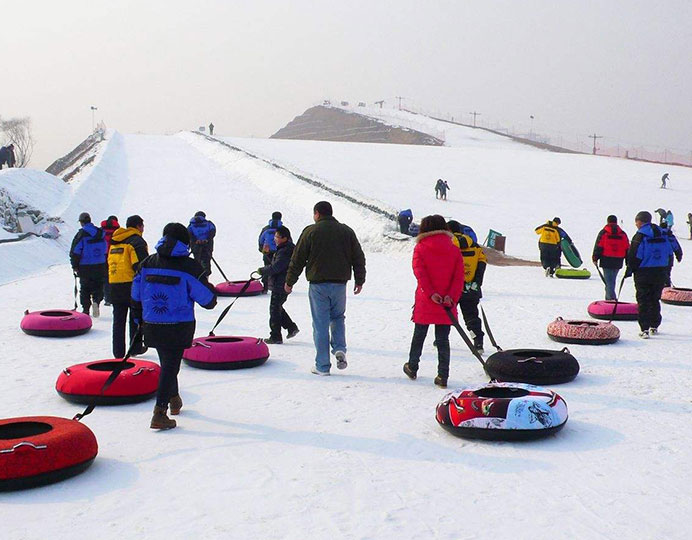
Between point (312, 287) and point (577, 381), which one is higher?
point (312, 287)

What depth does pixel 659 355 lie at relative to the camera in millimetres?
10227

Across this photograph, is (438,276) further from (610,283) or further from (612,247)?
(610,283)

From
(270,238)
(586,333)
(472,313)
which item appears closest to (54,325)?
(270,238)

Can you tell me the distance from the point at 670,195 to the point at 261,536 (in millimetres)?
44918

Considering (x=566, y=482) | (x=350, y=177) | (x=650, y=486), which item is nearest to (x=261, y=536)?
(x=566, y=482)

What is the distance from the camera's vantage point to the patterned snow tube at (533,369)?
8492 mm

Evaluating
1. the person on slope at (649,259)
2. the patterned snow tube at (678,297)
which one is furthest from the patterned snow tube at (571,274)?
the person on slope at (649,259)

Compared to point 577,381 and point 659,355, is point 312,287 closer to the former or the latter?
point 577,381

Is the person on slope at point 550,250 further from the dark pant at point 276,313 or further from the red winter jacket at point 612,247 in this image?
the dark pant at point 276,313

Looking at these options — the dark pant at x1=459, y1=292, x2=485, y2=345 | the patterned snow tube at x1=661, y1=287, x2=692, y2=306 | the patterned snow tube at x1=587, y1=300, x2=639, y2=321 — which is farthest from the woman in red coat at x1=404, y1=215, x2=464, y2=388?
the patterned snow tube at x1=661, y1=287, x2=692, y2=306

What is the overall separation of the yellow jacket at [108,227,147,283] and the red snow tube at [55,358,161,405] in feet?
6.88

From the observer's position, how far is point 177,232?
693 centimetres

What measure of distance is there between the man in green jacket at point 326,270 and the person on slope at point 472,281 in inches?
69.8

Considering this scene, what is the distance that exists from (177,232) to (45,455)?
2.18 m
